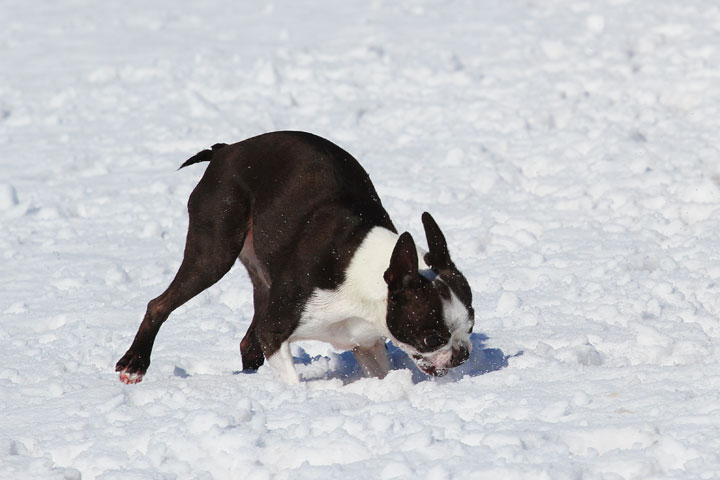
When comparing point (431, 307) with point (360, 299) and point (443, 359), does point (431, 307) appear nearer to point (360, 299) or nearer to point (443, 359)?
point (443, 359)

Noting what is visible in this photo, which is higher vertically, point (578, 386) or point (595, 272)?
point (578, 386)

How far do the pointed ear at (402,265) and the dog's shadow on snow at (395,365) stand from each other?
56 cm

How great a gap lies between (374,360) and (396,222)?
3.10 metres

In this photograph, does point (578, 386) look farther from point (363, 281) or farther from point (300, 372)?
point (300, 372)

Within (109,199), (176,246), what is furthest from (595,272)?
(109,199)

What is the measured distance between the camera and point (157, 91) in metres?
11.9

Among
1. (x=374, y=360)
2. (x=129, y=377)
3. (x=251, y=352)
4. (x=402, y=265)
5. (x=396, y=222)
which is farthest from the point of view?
(x=396, y=222)

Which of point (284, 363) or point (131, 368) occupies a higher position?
point (284, 363)

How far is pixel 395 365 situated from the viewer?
6.10 m

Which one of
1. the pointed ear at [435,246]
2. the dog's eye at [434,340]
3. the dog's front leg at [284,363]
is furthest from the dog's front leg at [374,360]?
the pointed ear at [435,246]

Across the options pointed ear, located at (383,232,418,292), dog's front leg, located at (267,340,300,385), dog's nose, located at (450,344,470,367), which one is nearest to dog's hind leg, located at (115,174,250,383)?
dog's front leg, located at (267,340,300,385)

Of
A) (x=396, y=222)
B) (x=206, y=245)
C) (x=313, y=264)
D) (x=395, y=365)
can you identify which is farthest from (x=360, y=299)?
(x=396, y=222)

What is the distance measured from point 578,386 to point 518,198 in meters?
4.19

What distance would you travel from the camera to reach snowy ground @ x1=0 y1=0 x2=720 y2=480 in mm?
4539
